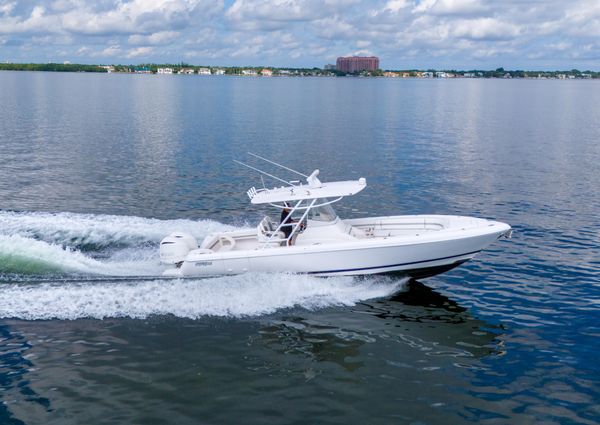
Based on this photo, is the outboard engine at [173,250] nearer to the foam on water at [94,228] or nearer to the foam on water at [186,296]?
the foam on water at [186,296]

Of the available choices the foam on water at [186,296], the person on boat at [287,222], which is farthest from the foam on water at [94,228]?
the person on boat at [287,222]

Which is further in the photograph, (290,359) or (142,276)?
(142,276)

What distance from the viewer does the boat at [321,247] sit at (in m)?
17.4

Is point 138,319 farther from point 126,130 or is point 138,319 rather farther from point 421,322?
point 126,130

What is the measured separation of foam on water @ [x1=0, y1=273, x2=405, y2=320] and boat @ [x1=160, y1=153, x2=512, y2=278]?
408 millimetres

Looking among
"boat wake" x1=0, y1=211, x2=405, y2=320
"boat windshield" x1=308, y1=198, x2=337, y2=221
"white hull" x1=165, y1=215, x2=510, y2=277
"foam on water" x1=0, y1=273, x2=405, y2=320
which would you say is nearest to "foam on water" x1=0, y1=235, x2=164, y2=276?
"boat wake" x1=0, y1=211, x2=405, y2=320

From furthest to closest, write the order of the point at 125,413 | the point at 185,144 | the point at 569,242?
1. the point at 185,144
2. the point at 569,242
3. the point at 125,413

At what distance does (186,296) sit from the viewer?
16.8 m

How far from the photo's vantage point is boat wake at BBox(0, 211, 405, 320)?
1612cm

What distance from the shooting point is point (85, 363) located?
13609mm

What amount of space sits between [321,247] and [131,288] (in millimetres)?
5847

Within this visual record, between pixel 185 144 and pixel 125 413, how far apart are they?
38865 millimetres

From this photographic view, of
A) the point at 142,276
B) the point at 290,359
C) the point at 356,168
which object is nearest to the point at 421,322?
the point at 290,359

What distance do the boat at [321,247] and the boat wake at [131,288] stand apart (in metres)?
0.42
